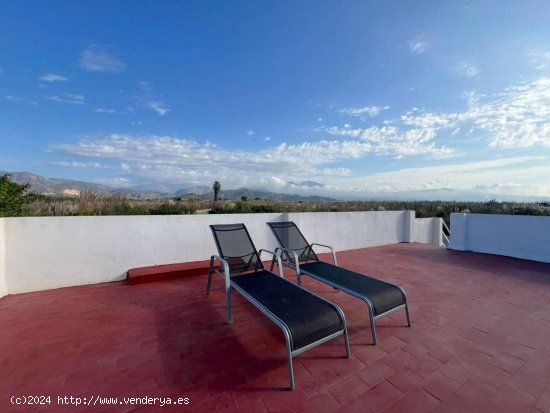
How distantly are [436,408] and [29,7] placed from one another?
9.24 meters

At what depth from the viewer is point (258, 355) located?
2350mm

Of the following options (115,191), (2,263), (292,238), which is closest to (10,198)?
(2,263)

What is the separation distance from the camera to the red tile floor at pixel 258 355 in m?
1.80

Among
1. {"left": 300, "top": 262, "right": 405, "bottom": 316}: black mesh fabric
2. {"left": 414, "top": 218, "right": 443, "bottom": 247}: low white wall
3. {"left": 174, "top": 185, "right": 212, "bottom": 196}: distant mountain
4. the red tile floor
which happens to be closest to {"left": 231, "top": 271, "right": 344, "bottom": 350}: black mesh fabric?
the red tile floor

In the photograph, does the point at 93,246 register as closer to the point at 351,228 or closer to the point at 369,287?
the point at 369,287

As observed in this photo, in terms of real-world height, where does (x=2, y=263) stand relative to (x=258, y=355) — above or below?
above

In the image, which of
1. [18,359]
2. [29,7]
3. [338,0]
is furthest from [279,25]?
[18,359]

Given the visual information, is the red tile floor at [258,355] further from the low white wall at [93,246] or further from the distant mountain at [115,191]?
the distant mountain at [115,191]

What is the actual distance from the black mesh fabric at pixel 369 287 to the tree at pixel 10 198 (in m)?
5.52

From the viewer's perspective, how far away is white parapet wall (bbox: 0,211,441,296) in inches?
156

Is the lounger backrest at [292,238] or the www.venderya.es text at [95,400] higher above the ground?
the lounger backrest at [292,238]

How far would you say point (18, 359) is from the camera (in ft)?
7.37

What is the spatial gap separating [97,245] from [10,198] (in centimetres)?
188

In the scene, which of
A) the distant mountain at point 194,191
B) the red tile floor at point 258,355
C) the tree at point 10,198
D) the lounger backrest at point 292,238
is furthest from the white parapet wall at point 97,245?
the distant mountain at point 194,191
